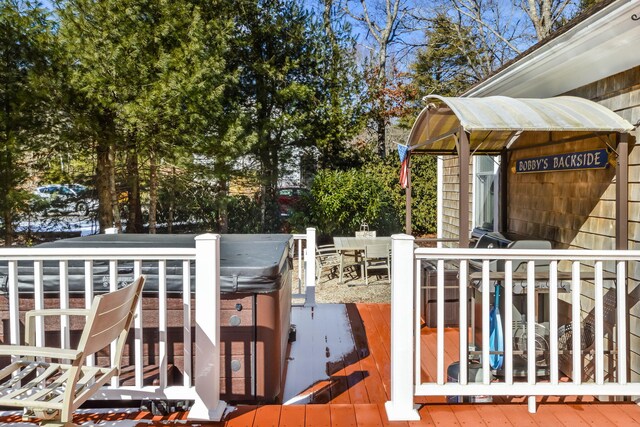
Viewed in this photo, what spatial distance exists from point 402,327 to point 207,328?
1.11 metres

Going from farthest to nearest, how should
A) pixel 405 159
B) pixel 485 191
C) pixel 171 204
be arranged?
pixel 171 204 < pixel 485 191 < pixel 405 159

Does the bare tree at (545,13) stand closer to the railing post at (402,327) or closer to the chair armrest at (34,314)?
the railing post at (402,327)

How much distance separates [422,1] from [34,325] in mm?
16790

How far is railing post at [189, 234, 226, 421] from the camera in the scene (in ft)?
9.01

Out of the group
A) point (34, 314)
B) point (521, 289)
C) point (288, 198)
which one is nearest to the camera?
point (34, 314)

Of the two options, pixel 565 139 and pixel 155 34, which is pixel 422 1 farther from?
pixel 565 139

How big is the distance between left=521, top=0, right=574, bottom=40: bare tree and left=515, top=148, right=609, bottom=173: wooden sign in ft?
36.3

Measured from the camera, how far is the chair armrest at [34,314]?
2602mm

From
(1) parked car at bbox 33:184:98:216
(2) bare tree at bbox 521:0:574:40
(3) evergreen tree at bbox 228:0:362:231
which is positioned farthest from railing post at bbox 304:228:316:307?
(2) bare tree at bbox 521:0:574:40

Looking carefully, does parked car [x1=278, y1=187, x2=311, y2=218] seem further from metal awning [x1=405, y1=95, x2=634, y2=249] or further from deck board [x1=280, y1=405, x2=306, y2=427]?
deck board [x1=280, y1=405, x2=306, y2=427]

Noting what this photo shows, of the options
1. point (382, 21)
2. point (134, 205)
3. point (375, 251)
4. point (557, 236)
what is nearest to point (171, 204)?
point (134, 205)

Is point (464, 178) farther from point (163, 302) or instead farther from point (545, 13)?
point (545, 13)

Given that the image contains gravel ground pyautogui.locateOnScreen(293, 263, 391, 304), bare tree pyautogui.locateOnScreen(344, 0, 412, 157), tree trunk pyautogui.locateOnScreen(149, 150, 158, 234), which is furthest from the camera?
bare tree pyautogui.locateOnScreen(344, 0, 412, 157)

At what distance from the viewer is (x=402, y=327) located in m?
2.74
